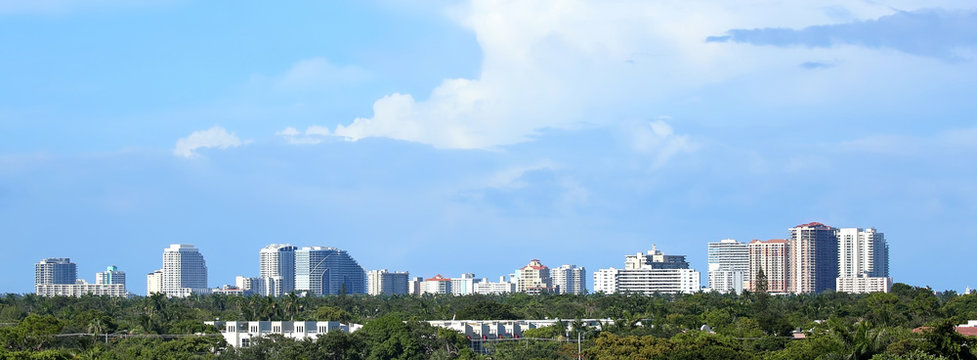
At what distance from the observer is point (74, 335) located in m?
87.9

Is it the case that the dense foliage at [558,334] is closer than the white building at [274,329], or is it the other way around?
the dense foliage at [558,334]

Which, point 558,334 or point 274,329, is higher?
point 274,329

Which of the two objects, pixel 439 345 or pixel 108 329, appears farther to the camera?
pixel 108 329

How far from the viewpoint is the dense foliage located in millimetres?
56528

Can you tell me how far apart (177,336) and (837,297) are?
91.2 metres

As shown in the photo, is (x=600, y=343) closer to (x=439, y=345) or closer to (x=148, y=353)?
(x=439, y=345)

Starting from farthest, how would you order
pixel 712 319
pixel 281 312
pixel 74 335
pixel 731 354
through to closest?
1. pixel 281 312
2. pixel 712 319
3. pixel 74 335
4. pixel 731 354

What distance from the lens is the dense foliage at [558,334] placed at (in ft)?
185

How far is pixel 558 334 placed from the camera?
97.7 meters

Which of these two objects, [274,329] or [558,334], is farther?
[558,334]

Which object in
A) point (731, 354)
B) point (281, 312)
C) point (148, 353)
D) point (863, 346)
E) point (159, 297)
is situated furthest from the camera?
point (159, 297)

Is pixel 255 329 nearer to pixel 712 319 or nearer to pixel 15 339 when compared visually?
pixel 15 339

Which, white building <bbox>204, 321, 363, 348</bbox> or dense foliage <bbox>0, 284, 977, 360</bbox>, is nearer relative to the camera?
dense foliage <bbox>0, 284, 977, 360</bbox>

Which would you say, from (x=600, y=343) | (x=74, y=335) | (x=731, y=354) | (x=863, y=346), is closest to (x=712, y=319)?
(x=600, y=343)
